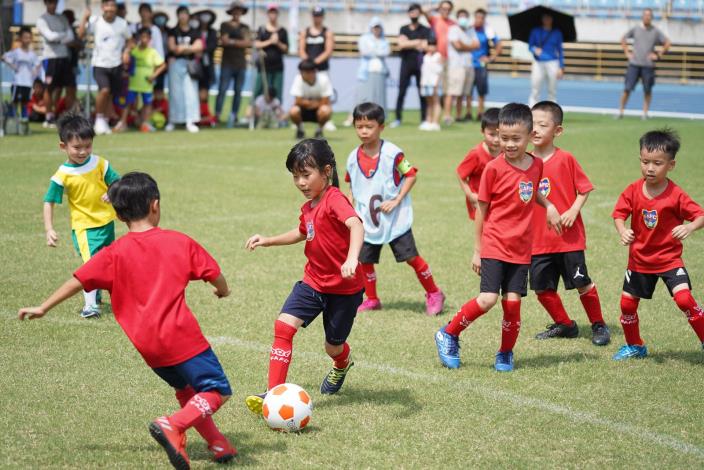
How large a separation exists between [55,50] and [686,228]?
50.0ft

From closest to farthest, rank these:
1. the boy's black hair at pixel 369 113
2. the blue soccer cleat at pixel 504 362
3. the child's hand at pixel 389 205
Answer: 1. the blue soccer cleat at pixel 504 362
2. the boy's black hair at pixel 369 113
3. the child's hand at pixel 389 205

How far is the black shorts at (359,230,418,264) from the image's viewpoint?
26.1 ft

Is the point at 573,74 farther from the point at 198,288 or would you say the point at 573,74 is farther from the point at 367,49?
the point at 198,288

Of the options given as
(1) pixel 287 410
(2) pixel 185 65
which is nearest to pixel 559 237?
(1) pixel 287 410

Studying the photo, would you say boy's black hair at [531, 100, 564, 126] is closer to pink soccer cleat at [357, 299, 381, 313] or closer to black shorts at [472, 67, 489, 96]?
pink soccer cleat at [357, 299, 381, 313]

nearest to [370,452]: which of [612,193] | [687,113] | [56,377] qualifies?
[56,377]

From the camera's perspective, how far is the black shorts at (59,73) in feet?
62.2

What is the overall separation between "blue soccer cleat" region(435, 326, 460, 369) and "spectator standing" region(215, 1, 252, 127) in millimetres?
15151

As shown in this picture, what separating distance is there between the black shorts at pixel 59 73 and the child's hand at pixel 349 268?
15.3m

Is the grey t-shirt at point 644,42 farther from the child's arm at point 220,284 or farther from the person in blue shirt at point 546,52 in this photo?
the child's arm at point 220,284

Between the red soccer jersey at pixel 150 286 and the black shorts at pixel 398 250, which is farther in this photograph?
the black shorts at pixel 398 250

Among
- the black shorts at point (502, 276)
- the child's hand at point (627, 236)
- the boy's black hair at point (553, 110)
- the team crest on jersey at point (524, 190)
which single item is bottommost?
the black shorts at point (502, 276)

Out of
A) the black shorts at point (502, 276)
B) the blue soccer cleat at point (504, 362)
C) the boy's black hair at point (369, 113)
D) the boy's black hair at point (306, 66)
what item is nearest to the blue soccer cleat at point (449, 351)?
the blue soccer cleat at point (504, 362)

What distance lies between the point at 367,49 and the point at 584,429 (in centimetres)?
1728
